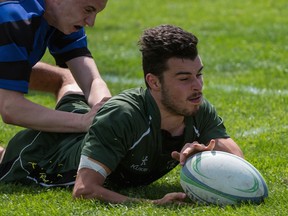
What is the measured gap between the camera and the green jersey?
5777mm

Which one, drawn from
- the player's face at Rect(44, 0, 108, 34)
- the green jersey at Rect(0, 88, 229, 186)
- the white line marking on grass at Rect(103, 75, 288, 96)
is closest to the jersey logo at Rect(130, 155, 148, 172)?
the green jersey at Rect(0, 88, 229, 186)

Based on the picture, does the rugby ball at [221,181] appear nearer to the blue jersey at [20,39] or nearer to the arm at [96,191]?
the arm at [96,191]

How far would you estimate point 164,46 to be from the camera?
19.0 ft

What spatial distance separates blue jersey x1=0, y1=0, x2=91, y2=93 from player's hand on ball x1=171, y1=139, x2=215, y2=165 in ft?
4.06

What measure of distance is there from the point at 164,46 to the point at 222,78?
15.8ft

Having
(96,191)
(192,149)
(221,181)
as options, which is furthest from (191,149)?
(96,191)

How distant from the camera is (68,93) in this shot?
6.99m

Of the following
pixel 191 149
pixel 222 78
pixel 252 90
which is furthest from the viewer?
pixel 222 78

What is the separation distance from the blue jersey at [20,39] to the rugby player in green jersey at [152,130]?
62 centimetres

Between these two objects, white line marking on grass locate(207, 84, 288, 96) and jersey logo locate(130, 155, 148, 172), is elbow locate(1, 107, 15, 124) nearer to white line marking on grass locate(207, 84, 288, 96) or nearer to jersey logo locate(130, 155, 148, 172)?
jersey logo locate(130, 155, 148, 172)

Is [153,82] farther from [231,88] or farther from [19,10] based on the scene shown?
[231,88]

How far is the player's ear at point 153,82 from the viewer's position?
19.3 ft

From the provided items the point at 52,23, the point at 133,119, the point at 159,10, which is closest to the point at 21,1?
the point at 52,23

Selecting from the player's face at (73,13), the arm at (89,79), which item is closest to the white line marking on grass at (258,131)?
the arm at (89,79)
